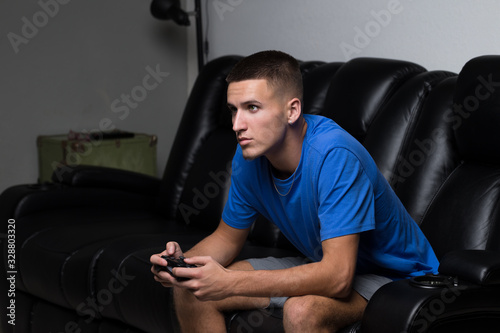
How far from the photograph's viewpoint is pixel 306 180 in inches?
71.7

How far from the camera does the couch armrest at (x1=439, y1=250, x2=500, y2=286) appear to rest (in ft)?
5.45

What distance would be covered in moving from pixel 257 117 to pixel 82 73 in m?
2.41

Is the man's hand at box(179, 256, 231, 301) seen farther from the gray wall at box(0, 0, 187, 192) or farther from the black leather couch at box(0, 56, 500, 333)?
the gray wall at box(0, 0, 187, 192)

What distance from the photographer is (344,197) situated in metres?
1.72

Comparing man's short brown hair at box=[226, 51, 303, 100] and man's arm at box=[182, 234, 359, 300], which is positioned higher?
man's short brown hair at box=[226, 51, 303, 100]

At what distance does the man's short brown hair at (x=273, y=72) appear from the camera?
70.7 inches

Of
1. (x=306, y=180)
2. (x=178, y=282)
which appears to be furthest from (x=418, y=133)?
(x=178, y=282)

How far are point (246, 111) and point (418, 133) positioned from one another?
0.74m

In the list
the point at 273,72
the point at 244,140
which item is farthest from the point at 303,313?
the point at 273,72

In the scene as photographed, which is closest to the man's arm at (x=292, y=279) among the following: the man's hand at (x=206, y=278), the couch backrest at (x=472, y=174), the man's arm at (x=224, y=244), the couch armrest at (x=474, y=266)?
A: the man's hand at (x=206, y=278)

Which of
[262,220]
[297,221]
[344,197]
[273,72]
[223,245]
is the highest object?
[273,72]

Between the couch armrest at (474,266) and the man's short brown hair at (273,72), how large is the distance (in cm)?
54

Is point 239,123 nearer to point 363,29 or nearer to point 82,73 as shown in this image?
point 363,29

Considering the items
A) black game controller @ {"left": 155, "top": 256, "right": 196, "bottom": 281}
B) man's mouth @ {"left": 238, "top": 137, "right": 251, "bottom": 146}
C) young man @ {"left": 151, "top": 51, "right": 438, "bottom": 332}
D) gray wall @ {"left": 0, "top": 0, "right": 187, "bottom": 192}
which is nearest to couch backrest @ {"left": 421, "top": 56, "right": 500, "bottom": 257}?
young man @ {"left": 151, "top": 51, "right": 438, "bottom": 332}
